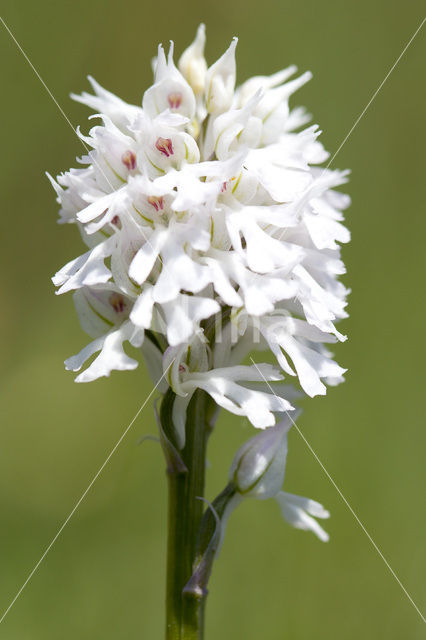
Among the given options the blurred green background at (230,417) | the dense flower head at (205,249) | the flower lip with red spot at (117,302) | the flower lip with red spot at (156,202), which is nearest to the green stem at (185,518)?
the dense flower head at (205,249)

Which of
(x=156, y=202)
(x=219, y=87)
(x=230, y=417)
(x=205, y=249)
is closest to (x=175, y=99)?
(x=219, y=87)

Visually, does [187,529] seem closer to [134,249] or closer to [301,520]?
[301,520]

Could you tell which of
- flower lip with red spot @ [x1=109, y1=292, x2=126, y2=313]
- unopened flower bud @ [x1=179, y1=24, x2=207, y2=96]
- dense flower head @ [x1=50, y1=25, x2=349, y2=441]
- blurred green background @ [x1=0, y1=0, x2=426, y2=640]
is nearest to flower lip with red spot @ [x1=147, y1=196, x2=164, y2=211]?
dense flower head @ [x1=50, y1=25, x2=349, y2=441]

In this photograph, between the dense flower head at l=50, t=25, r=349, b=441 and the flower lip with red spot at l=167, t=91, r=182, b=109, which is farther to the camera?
the flower lip with red spot at l=167, t=91, r=182, b=109

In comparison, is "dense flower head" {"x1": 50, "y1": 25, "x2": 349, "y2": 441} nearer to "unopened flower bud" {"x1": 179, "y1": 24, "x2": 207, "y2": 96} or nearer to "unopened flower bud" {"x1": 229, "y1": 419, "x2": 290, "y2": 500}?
"unopened flower bud" {"x1": 179, "y1": 24, "x2": 207, "y2": 96}

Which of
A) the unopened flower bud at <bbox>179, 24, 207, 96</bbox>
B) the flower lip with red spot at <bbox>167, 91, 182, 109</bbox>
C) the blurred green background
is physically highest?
the unopened flower bud at <bbox>179, 24, 207, 96</bbox>

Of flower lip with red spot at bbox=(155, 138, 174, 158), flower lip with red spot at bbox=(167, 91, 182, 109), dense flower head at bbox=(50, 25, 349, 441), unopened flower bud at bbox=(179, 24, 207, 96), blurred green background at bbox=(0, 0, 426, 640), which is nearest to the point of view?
dense flower head at bbox=(50, 25, 349, 441)

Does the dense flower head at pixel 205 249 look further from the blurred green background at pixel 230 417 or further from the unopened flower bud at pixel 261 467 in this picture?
the blurred green background at pixel 230 417
